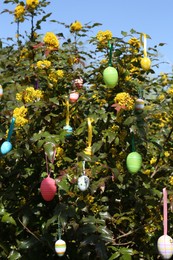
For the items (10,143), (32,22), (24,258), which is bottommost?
(24,258)

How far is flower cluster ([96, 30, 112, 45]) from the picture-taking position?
274cm

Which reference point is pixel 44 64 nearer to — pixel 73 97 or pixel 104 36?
pixel 73 97

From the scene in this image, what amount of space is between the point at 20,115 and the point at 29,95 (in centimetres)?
16

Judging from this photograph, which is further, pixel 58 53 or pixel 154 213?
pixel 58 53

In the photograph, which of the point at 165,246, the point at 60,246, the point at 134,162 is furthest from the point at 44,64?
the point at 165,246

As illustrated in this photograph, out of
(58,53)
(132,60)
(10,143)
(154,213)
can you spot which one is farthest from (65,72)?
(154,213)

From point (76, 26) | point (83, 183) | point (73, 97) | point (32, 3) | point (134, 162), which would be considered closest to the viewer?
point (83, 183)

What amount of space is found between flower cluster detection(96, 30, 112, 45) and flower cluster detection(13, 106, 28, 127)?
2.18 ft

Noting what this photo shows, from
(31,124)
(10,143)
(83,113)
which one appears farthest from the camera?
(83,113)

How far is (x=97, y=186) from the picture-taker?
2.33 meters

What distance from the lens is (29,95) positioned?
8.13 ft

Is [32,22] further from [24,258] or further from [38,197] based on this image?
[24,258]

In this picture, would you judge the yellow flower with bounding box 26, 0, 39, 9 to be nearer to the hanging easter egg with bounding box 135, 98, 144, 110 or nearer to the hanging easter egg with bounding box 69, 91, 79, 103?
the hanging easter egg with bounding box 69, 91, 79, 103

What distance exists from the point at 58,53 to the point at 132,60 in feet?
1.63
